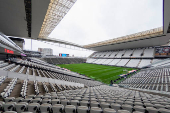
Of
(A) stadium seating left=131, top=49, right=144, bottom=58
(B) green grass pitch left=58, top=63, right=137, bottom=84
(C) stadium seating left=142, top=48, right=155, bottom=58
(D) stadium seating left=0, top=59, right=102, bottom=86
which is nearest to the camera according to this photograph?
(D) stadium seating left=0, top=59, right=102, bottom=86

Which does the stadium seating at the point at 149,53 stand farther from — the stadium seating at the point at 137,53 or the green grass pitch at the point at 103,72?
the green grass pitch at the point at 103,72

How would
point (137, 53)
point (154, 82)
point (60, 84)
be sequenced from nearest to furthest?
point (60, 84)
point (154, 82)
point (137, 53)

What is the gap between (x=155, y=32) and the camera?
22.9 metres

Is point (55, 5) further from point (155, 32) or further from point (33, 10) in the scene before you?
point (155, 32)

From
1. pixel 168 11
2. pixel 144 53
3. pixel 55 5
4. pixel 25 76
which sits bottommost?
pixel 25 76

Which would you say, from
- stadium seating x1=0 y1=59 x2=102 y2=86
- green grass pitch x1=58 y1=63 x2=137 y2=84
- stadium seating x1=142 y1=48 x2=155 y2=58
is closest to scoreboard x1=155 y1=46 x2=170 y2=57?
stadium seating x1=142 y1=48 x2=155 y2=58

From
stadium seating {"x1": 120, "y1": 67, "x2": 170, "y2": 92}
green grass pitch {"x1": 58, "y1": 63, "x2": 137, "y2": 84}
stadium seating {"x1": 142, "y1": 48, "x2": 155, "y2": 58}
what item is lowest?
green grass pitch {"x1": 58, "y1": 63, "x2": 137, "y2": 84}

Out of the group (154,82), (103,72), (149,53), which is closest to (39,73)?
(154,82)

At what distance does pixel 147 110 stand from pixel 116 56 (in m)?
48.3

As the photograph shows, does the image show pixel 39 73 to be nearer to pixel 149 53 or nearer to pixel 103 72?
pixel 103 72

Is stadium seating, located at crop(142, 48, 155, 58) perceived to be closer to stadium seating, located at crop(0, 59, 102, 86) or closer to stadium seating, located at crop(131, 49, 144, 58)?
stadium seating, located at crop(131, 49, 144, 58)

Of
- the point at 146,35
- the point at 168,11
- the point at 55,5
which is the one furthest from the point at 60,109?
the point at 146,35

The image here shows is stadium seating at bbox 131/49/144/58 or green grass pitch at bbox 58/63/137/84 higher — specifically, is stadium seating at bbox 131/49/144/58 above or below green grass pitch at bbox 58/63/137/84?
above

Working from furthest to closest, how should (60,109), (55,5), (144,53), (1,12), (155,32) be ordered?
(144,53) < (155,32) < (55,5) < (1,12) < (60,109)
